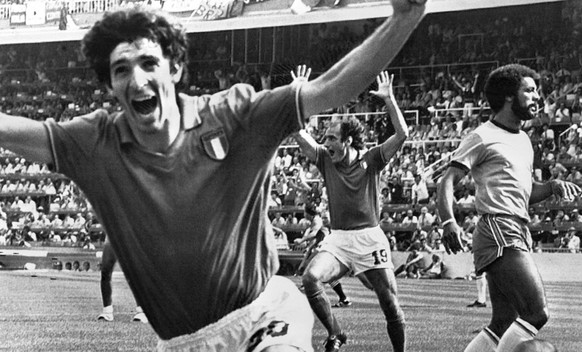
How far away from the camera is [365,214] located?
11492 mm

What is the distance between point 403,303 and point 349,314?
2.44 meters

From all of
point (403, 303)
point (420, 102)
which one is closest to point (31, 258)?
point (420, 102)

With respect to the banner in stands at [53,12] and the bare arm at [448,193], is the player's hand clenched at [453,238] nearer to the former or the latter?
the bare arm at [448,193]

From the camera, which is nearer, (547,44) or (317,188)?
(317,188)

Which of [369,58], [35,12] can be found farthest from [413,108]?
[369,58]

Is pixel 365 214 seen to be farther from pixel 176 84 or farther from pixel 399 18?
pixel 399 18

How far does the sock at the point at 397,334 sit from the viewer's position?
10023 millimetres

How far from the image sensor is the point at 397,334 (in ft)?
32.9

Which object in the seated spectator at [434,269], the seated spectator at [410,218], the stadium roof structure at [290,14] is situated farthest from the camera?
the stadium roof structure at [290,14]

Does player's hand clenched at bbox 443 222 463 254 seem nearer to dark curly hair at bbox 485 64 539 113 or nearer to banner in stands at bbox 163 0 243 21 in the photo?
dark curly hair at bbox 485 64 539 113

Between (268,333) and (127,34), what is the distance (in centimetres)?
131

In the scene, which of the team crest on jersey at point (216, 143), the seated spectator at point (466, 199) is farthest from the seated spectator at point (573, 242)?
the team crest on jersey at point (216, 143)

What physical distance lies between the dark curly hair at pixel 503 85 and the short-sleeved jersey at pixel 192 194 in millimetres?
4110

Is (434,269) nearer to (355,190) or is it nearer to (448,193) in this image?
(355,190)
